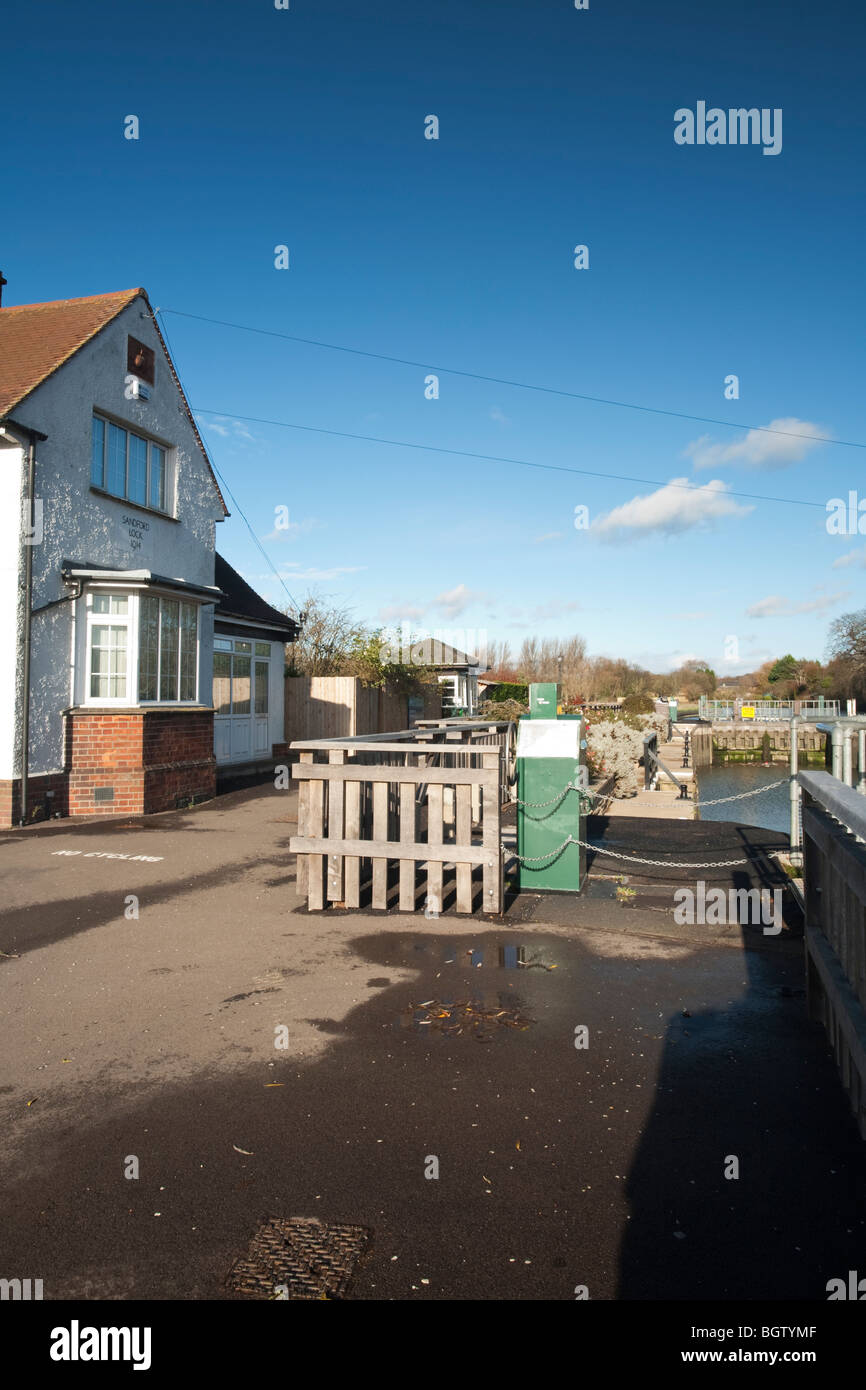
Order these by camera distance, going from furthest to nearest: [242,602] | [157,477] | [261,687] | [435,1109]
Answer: [261,687] < [242,602] < [157,477] < [435,1109]

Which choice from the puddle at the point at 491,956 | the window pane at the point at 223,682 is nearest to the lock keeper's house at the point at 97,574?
the window pane at the point at 223,682

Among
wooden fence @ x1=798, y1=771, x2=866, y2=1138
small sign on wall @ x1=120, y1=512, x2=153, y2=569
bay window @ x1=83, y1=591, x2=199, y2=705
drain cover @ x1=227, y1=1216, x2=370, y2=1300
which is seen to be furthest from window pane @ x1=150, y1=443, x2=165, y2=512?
drain cover @ x1=227, y1=1216, x2=370, y2=1300

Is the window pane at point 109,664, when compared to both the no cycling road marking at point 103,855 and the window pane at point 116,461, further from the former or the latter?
the no cycling road marking at point 103,855

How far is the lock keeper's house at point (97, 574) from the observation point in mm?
11773

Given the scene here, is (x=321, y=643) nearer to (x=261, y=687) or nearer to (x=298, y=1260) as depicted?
(x=261, y=687)

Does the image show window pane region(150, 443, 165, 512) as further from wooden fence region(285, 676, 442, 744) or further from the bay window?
wooden fence region(285, 676, 442, 744)

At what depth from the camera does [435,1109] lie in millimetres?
3824

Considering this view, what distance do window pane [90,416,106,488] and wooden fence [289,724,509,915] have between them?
826 cm

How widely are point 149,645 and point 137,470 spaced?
350 cm

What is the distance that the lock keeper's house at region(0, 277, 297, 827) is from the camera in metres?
11.8

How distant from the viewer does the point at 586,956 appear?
6.09 metres

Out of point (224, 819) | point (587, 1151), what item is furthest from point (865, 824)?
point (224, 819)

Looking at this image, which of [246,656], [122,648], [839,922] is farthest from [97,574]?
[839,922]
